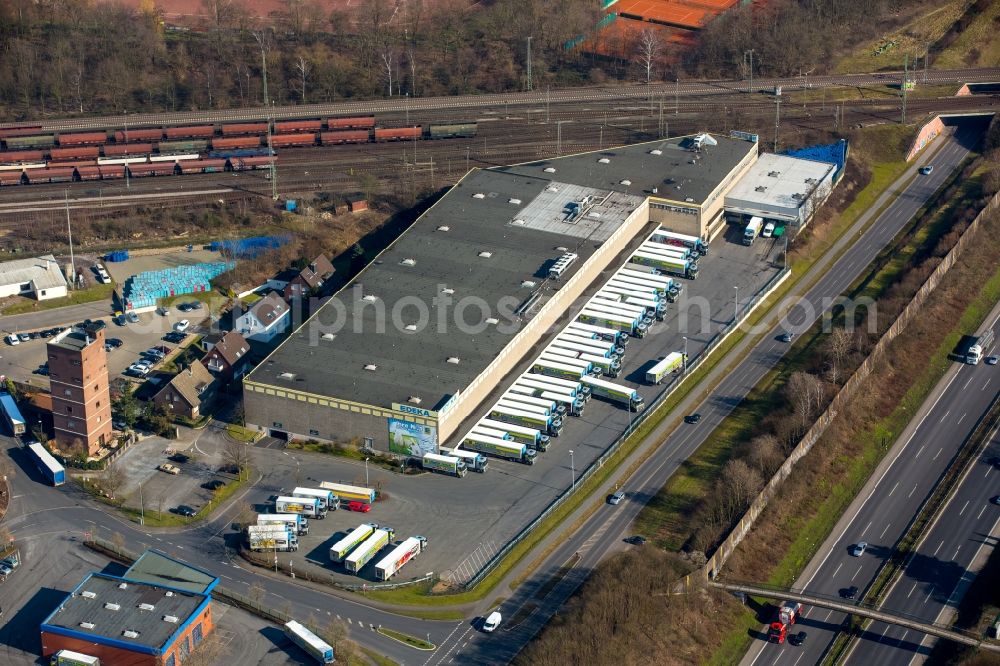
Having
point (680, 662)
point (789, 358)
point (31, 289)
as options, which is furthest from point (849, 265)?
point (31, 289)

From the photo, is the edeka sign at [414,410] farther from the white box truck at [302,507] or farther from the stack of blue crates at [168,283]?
the stack of blue crates at [168,283]

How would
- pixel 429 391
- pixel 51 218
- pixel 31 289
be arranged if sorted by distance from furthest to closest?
1. pixel 51 218
2. pixel 31 289
3. pixel 429 391

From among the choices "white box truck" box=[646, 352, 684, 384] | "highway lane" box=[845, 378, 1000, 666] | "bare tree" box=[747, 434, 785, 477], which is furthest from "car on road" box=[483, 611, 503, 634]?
"white box truck" box=[646, 352, 684, 384]

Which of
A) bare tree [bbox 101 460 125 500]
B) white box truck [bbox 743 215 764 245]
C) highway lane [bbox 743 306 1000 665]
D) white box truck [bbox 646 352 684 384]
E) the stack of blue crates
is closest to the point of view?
highway lane [bbox 743 306 1000 665]

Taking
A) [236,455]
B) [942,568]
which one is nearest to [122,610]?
[236,455]

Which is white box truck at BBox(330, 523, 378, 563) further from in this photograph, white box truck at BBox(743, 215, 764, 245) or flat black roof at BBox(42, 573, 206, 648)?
white box truck at BBox(743, 215, 764, 245)

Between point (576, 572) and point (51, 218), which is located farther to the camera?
point (51, 218)

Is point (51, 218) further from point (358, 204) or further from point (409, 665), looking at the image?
point (409, 665)
